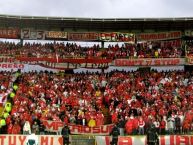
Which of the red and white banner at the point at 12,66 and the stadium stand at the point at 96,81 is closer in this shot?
the stadium stand at the point at 96,81

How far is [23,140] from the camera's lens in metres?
25.2

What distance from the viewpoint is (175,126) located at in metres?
26.4

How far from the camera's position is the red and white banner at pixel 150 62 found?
36031 mm

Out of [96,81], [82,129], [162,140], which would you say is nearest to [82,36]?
[96,81]

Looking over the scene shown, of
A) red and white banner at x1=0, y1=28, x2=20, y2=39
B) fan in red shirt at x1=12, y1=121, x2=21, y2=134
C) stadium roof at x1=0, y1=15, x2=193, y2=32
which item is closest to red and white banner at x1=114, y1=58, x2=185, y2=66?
stadium roof at x1=0, y1=15, x2=193, y2=32

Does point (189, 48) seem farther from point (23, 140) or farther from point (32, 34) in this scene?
point (23, 140)

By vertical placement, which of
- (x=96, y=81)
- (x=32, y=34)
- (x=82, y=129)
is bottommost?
(x=82, y=129)

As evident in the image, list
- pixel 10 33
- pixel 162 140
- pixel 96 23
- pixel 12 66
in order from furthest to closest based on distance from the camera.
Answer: pixel 10 33 < pixel 96 23 < pixel 12 66 < pixel 162 140

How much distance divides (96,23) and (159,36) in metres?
5.16

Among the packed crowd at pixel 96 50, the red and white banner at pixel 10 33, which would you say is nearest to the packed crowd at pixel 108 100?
the packed crowd at pixel 96 50

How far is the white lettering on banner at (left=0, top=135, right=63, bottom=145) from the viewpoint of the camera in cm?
2509

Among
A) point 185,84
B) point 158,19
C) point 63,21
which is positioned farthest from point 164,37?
point 63,21

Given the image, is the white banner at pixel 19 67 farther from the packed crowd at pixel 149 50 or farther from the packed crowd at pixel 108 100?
the packed crowd at pixel 149 50

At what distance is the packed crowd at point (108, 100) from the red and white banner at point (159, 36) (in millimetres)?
3608
